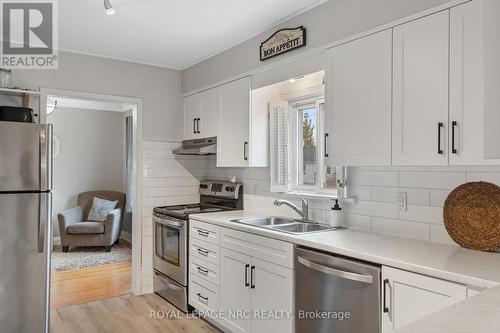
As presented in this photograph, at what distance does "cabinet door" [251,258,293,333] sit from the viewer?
2346mm

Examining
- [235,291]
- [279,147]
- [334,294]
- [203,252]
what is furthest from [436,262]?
[203,252]

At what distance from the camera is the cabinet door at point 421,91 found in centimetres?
187

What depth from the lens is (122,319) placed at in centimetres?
329

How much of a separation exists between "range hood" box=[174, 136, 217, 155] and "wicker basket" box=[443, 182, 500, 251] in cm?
222

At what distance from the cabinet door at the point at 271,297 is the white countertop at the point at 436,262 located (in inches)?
9.1

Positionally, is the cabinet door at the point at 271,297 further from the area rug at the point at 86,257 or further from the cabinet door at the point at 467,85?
the area rug at the point at 86,257

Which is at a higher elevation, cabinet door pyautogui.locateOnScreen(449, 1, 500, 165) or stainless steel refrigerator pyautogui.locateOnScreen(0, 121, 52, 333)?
cabinet door pyautogui.locateOnScreen(449, 1, 500, 165)

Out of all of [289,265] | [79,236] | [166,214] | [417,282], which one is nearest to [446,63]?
[417,282]

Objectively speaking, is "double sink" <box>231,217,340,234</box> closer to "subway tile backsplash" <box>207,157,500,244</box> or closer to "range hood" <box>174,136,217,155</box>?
"subway tile backsplash" <box>207,157,500,244</box>

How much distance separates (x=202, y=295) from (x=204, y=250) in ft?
1.31

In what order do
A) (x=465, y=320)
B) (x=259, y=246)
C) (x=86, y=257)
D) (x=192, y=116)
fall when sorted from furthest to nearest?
(x=86, y=257) → (x=192, y=116) → (x=259, y=246) → (x=465, y=320)

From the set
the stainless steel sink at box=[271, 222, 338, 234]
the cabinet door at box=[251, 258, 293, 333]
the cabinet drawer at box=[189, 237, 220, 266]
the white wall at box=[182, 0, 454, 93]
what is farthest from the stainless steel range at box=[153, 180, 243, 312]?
the white wall at box=[182, 0, 454, 93]

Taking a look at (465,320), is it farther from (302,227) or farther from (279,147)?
(279,147)

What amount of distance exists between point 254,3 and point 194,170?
2.21 metres
